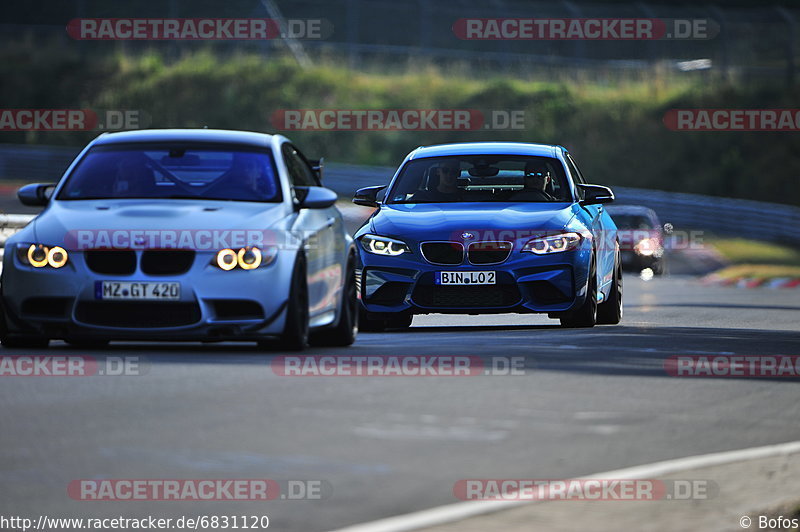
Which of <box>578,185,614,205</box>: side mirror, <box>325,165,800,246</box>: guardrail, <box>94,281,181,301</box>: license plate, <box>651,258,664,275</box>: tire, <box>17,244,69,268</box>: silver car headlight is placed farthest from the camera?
<box>325,165,800,246</box>: guardrail

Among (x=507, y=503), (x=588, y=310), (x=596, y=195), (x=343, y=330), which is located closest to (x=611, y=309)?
(x=596, y=195)

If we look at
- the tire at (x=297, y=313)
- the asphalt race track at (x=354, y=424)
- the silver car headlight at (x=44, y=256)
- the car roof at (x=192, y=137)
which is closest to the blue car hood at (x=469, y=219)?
the asphalt race track at (x=354, y=424)

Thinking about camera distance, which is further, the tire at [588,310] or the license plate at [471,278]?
the tire at [588,310]

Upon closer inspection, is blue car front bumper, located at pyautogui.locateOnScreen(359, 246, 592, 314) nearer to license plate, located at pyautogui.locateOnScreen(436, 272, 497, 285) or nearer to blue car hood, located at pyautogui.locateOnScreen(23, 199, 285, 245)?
license plate, located at pyautogui.locateOnScreen(436, 272, 497, 285)

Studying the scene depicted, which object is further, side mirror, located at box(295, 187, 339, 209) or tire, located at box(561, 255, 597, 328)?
tire, located at box(561, 255, 597, 328)

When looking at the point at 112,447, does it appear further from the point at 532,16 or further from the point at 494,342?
the point at 532,16

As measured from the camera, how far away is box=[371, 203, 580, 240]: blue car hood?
1540 centimetres

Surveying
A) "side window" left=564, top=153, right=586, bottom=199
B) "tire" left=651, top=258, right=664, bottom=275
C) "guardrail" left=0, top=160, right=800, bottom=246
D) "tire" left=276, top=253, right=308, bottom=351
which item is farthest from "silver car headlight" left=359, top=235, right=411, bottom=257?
"guardrail" left=0, top=160, right=800, bottom=246

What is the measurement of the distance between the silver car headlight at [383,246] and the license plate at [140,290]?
3.96m

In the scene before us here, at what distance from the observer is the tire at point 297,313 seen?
11938mm

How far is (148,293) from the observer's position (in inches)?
462

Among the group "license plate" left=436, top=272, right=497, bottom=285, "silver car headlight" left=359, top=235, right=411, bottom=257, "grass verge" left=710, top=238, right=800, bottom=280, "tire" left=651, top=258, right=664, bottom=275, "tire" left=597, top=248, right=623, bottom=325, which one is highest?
"silver car headlight" left=359, top=235, right=411, bottom=257

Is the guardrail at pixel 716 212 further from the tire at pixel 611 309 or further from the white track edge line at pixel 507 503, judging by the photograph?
the white track edge line at pixel 507 503

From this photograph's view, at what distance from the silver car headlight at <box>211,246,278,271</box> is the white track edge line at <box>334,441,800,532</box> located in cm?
446
